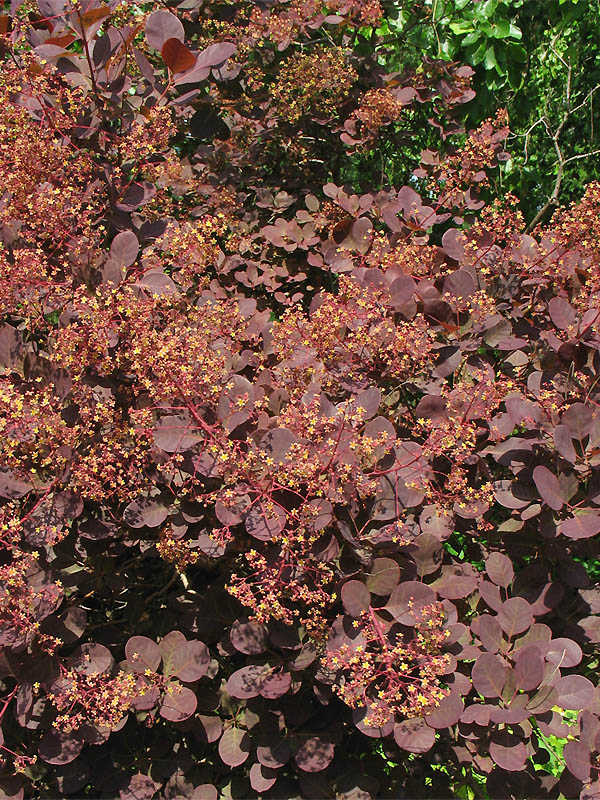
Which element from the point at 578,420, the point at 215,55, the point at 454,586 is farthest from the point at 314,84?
the point at 454,586

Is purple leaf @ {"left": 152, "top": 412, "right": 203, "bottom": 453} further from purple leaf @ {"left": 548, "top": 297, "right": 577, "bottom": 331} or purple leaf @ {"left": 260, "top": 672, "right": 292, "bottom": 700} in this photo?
purple leaf @ {"left": 548, "top": 297, "right": 577, "bottom": 331}

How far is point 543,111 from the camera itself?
15.1 feet

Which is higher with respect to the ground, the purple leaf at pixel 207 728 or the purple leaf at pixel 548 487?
the purple leaf at pixel 548 487

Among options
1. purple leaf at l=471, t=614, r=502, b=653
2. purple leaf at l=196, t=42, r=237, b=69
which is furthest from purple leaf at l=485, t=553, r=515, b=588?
purple leaf at l=196, t=42, r=237, b=69

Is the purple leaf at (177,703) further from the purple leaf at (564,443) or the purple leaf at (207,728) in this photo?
the purple leaf at (564,443)

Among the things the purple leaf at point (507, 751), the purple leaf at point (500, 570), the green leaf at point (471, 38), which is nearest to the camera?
the purple leaf at point (507, 751)

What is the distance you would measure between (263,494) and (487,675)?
62 centimetres

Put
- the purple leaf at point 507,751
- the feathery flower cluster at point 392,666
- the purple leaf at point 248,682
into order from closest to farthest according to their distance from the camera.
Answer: the feathery flower cluster at point 392,666 < the purple leaf at point 507,751 < the purple leaf at point 248,682

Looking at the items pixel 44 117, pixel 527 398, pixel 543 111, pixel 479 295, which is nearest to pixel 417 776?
pixel 527 398

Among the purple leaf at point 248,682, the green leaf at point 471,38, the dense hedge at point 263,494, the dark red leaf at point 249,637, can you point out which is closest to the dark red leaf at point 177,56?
the dense hedge at point 263,494

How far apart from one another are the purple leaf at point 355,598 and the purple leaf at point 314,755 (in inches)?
15.7

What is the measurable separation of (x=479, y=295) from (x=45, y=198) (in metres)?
1.15

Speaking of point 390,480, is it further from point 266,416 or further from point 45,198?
point 45,198

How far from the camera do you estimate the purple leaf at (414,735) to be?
145 centimetres
